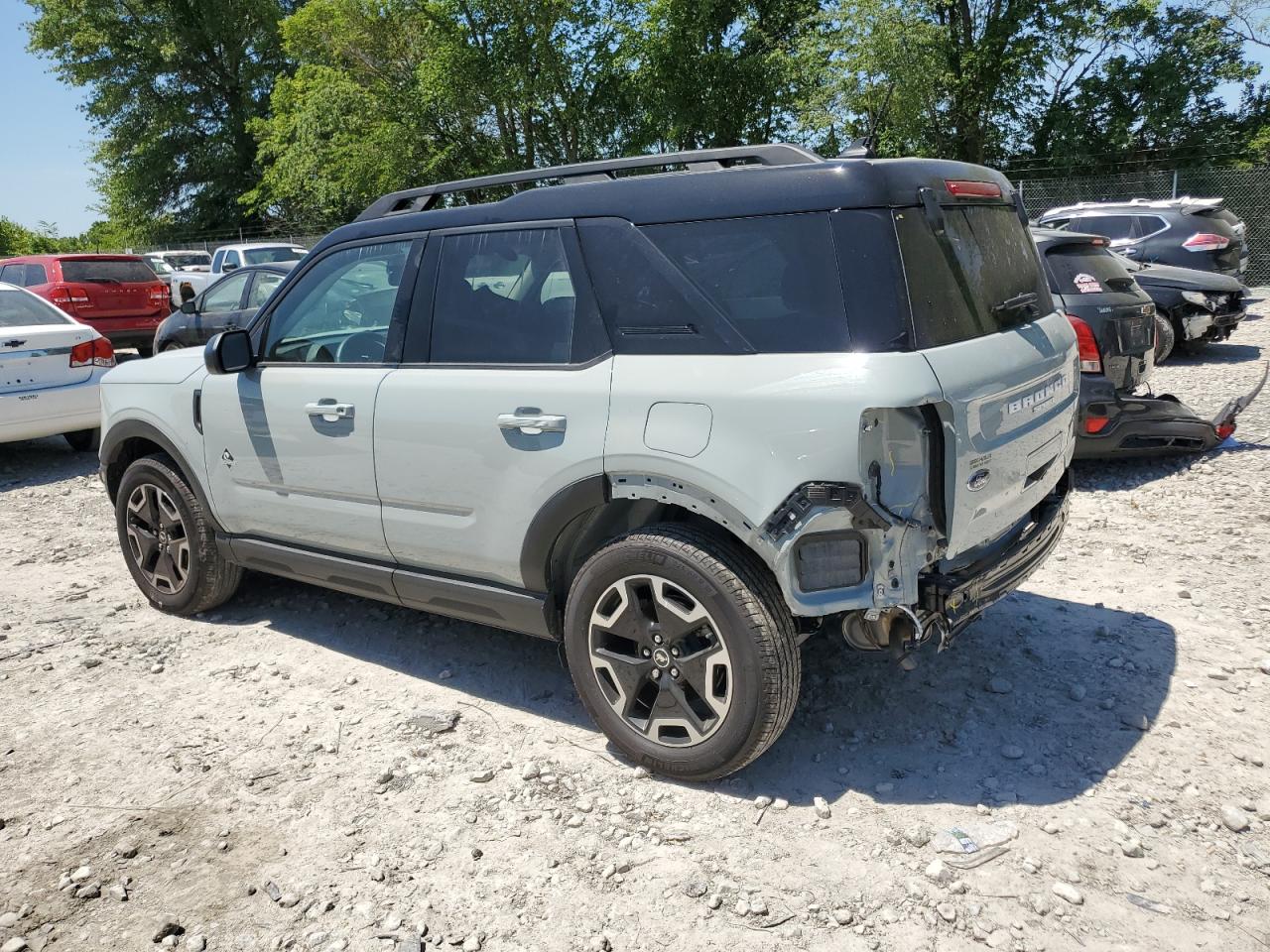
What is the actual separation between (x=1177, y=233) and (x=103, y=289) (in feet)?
49.3

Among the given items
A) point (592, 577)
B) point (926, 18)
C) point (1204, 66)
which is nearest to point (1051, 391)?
point (592, 577)

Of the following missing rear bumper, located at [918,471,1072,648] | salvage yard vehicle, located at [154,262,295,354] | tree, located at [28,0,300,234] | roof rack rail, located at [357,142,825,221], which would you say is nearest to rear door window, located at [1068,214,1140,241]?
salvage yard vehicle, located at [154,262,295,354]

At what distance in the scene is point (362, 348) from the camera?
4.06m

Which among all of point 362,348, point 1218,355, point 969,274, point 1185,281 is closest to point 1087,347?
point 969,274

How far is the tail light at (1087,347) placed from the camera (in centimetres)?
616

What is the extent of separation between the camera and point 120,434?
503 cm

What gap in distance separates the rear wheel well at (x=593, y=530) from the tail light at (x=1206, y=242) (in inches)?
497

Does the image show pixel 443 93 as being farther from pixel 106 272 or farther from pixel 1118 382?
pixel 1118 382

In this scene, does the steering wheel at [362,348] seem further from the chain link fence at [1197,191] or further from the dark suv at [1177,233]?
the chain link fence at [1197,191]

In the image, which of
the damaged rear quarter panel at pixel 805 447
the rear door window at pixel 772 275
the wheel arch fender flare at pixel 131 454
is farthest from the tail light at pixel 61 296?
the damaged rear quarter panel at pixel 805 447

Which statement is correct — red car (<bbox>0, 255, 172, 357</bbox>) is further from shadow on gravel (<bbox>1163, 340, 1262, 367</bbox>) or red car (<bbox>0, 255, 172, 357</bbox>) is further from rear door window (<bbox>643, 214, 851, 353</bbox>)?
shadow on gravel (<bbox>1163, 340, 1262, 367</bbox>)

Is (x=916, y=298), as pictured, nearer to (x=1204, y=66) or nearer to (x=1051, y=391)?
(x=1051, y=391)

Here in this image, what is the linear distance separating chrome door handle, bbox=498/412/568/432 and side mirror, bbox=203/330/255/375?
1.57m

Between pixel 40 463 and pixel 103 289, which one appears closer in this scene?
pixel 40 463
